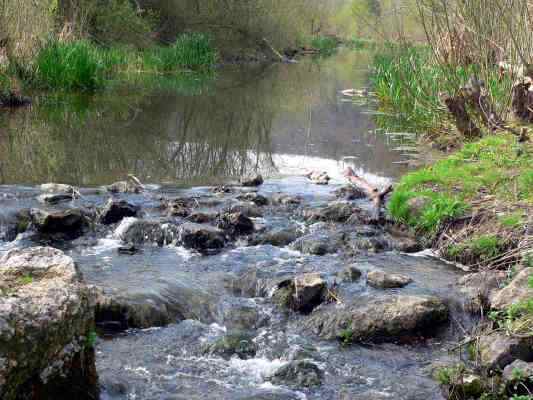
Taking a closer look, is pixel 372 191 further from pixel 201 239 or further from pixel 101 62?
pixel 101 62

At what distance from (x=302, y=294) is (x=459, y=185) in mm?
2963

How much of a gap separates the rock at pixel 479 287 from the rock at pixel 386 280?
48cm

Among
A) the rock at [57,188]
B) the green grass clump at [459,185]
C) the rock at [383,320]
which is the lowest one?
the rock at [383,320]

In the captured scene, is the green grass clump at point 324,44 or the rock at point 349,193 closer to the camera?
the rock at point 349,193

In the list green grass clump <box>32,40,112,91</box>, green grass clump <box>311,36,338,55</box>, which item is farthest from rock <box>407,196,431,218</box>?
green grass clump <box>311,36,338,55</box>

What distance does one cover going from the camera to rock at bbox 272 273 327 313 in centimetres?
562

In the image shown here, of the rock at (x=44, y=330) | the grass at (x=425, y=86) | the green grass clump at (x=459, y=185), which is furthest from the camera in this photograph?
the grass at (x=425, y=86)

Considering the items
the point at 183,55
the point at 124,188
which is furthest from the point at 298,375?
the point at 183,55

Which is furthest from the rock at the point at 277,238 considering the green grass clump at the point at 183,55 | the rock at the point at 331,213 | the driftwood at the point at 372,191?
the green grass clump at the point at 183,55

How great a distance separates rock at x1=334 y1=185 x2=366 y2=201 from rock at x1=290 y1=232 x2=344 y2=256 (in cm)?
159

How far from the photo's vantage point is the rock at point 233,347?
4.79 m

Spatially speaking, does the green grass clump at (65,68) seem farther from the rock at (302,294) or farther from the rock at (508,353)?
the rock at (508,353)

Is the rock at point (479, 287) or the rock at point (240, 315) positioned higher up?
the rock at point (479, 287)

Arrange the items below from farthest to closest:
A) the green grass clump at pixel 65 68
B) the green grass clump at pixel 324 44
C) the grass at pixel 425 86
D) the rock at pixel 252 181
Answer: the green grass clump at pixel 324 44, the green grass clump at pixel 65 68, the grass at pixel 425 86, the rock at pixel 252 181
